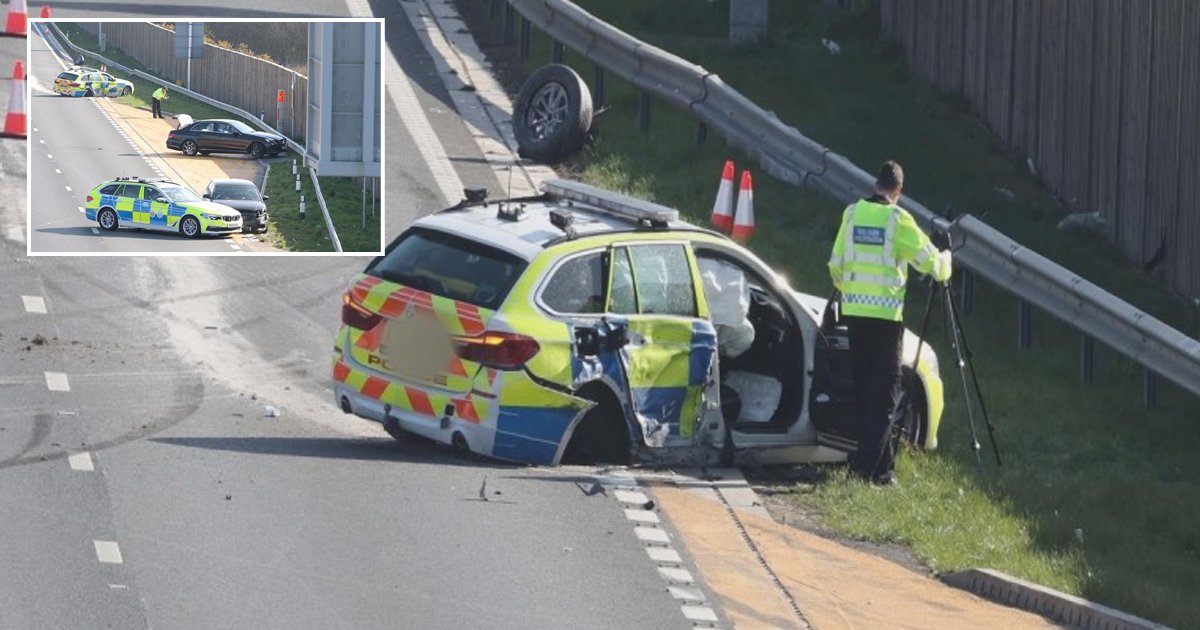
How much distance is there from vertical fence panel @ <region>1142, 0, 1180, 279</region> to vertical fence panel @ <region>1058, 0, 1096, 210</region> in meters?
1.36

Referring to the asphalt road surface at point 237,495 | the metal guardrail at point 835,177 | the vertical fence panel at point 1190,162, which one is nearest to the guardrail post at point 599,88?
the metal guardrail at point 835,177

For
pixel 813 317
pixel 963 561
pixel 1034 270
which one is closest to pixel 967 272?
pixel 1034 270

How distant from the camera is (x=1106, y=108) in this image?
18859mm

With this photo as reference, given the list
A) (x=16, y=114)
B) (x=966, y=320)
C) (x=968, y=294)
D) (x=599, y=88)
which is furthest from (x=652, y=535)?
(x=16, y=114)

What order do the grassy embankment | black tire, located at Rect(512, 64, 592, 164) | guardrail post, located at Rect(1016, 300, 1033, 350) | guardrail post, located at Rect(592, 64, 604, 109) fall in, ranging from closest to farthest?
1. the grassy embankment
2. guardrail post, located at Rect(1016, 300, 1033, 350)
3. black tire, located at Rect(512, 64, 592, 164)
4. guardrail post, located at Rect(592, 64, 604, 109)

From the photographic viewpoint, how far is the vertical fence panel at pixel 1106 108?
18.6 metres

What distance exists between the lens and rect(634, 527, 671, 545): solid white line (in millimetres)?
11586

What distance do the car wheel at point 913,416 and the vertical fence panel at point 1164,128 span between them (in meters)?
4.57

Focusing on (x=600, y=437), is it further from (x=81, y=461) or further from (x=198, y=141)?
(x=198, y=141)

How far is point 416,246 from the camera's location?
41.8ft

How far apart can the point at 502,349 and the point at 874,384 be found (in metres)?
2.35

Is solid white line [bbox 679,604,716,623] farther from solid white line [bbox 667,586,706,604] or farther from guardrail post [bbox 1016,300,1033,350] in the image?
guardrail post [bbox 1016,300,1033,350]

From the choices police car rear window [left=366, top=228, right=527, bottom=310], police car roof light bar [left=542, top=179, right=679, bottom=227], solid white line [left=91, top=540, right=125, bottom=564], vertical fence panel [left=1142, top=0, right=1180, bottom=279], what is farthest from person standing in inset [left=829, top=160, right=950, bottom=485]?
vertical fence panel [left=1142, top=0, right=1180, bottom=279]

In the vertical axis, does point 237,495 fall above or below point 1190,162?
below
